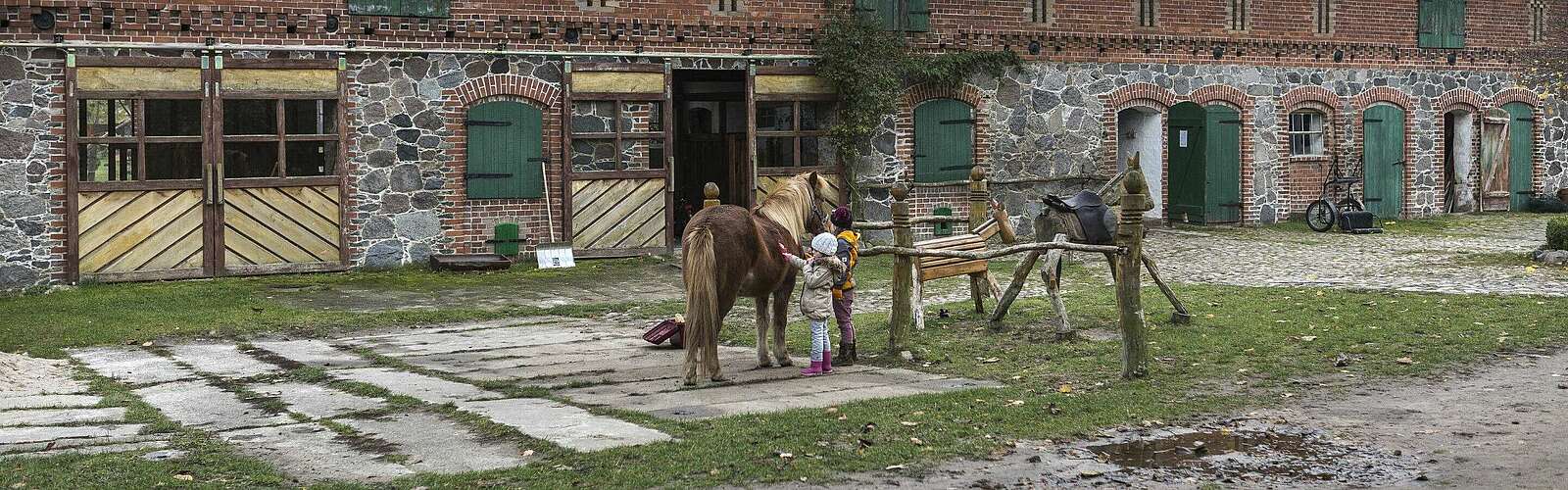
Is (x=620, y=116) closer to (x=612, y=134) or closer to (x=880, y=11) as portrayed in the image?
(x=612, y=134)

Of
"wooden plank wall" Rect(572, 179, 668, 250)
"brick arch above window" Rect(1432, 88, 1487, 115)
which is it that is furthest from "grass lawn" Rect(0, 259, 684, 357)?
"brick arch above window" Rect(1432, 88, 1487, 115)

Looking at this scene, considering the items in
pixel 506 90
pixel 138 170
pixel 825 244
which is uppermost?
pixel 506 90

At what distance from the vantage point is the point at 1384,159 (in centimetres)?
2448

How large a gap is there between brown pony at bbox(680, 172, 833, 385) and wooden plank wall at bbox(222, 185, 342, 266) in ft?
28.5

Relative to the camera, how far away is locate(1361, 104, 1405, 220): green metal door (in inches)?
957

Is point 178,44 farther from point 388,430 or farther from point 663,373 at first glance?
point 388,430

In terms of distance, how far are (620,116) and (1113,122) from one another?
7.38 metres

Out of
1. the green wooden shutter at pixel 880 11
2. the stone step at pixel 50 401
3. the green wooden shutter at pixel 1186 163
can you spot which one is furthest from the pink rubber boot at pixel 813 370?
the green wooden shutter at pixel 1186 163

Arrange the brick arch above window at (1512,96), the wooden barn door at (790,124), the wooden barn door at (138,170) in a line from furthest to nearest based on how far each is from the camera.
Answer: the brick arch above window at (1512,96) → the wooden barn door at (790,124) → the wooden barn door at (138,170)

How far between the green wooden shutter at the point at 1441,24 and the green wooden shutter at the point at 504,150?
1441 cm

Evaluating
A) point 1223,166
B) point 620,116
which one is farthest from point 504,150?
point 1223,166

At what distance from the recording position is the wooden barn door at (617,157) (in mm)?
18547

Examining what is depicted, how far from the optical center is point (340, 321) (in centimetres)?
1310

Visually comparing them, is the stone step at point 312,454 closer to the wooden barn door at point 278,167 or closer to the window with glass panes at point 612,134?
the wooden barn door at point 278,167
